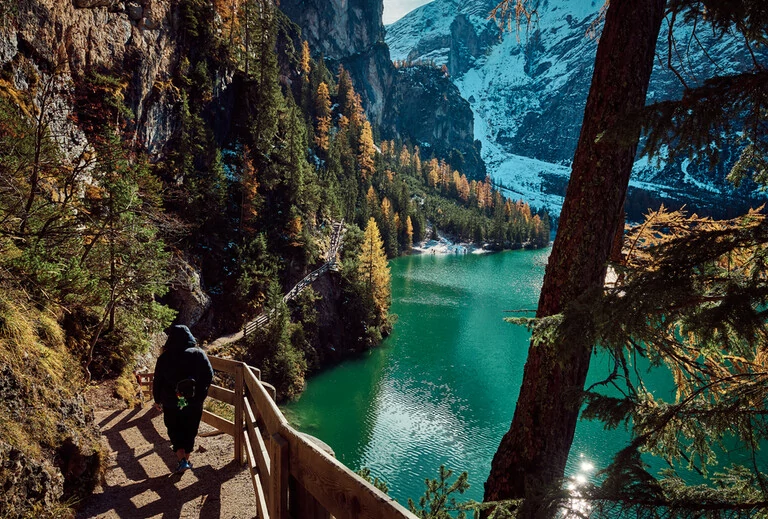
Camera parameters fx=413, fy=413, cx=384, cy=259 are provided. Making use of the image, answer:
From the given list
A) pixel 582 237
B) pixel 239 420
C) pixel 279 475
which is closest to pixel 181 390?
pixel 239 420

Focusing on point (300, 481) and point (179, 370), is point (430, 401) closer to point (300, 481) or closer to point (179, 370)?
point (179, 370)

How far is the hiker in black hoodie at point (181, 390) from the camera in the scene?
4500mm

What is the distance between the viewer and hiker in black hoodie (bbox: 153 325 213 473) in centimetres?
450

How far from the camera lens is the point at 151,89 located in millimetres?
24141

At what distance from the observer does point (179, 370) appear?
14.9 ft

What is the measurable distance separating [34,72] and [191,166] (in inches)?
539

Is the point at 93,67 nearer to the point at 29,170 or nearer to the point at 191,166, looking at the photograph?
the point at 191,166

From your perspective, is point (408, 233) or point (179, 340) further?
point (408, 233)

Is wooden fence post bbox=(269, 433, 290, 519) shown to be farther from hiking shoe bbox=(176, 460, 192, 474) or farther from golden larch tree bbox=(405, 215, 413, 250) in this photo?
golden larch tree bbox=(405, 215, 413, 250)

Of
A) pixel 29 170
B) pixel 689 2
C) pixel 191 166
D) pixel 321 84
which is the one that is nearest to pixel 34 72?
pixel 29 170

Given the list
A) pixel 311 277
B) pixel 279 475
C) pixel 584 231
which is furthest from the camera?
pixel 311 277

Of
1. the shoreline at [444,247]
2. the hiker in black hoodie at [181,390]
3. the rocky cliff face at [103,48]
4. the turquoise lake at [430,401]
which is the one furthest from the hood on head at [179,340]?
the shoreline at [444,247]

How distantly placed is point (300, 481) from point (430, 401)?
2243 cm

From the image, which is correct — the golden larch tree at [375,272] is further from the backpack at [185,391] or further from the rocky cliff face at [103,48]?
Result: the backpack at [185,391]
